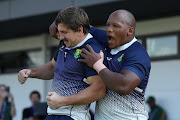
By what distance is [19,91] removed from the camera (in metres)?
11.6

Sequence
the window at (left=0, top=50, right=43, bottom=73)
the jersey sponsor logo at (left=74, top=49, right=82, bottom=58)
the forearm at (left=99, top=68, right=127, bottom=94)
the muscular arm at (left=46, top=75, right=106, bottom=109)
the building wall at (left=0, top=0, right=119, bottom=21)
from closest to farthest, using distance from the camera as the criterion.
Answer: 1. the forearm at (left=99, top=68, right=127, bottom=94)
2. the muscular arm at (left=46, top=75, right=106, bottom=109)
3. the jersey sponsor logo at (left=74, top=49, right=82, bottom=58)
4. the building wall at (left=0, top=0, right=119, bottom=21)
5. the window at (left=0, top=50, right=43, bottom=73)

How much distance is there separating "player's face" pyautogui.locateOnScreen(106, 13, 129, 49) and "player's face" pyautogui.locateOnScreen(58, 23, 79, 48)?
29cm

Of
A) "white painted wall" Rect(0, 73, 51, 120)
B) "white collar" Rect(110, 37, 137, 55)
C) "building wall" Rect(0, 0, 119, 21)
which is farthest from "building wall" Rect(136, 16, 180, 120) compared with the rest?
"white collar" Rect(110, 37, 137, 55)

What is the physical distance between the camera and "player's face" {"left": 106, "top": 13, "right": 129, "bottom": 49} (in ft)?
11.1

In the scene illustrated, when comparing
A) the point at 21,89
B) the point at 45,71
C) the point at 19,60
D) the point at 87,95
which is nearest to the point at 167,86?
the point at 21,89

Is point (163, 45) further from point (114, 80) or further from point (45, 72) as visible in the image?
point (114, 80)

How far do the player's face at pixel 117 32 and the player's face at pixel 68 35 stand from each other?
0.29 metres

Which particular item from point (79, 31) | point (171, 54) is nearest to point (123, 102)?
point (79, 31)

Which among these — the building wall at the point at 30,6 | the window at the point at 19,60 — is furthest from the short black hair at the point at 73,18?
the window at the point at 19,60

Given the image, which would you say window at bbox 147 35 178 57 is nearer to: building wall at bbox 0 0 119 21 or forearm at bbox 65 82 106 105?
building wall at bbox 0 0 119 21

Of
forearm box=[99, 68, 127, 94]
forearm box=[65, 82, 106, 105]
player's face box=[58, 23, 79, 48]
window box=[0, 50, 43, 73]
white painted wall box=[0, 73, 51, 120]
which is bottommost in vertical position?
white painted wall box=[0, 73, 51, 120]

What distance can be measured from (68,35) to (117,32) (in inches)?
16.4

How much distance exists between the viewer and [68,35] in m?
3.32

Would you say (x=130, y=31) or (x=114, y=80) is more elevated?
(x=130, y=31)
